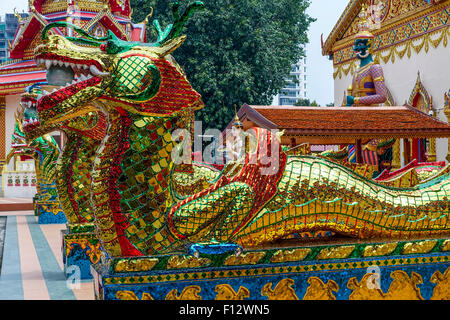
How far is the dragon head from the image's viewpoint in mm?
2344

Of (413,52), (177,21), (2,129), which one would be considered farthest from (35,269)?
(2,129)

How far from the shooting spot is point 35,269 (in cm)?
514

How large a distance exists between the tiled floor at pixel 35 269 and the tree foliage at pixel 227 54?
10.4m

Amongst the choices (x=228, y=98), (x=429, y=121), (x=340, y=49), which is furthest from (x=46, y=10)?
(x=429, y=121)

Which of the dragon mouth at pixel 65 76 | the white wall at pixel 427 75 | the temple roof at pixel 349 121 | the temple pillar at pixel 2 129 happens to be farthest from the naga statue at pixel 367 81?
the temple pillar at pixel 2 129

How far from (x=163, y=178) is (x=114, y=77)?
526 millimetres

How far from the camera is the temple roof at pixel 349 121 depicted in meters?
6.98

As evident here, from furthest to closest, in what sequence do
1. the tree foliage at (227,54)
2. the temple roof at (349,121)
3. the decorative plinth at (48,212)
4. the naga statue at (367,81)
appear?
the tree foliage at (227,54), the decorative plinth at (48,212), the naga statue at (367,81), the temple roof at (349,121)

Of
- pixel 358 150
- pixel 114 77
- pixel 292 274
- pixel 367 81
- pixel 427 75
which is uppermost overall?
pixel 427 75

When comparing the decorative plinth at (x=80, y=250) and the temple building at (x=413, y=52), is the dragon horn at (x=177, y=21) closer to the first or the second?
the decorative plinth at (x=80, y=250)

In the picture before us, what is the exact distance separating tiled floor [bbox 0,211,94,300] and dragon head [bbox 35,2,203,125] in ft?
6.44

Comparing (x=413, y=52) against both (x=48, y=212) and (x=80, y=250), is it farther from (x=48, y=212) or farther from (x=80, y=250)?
(x=80, y=250)

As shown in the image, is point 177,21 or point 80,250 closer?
point 177,21

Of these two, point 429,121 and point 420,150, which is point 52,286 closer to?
point 429,121
